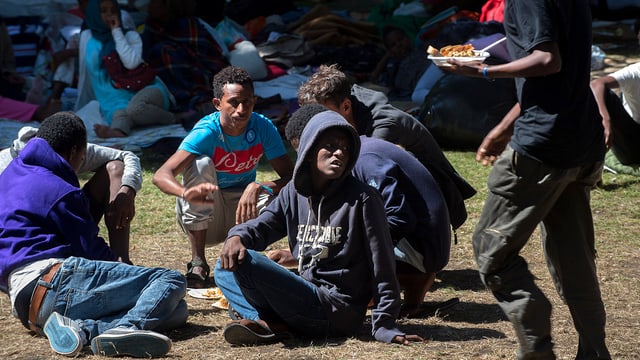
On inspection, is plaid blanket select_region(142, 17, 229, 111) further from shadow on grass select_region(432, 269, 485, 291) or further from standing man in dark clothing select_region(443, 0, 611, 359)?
standing man in dark clothing select_region(443, 0, 611, 359)

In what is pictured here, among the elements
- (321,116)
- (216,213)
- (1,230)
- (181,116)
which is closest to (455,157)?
(181,116)

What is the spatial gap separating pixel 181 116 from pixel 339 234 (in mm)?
6222

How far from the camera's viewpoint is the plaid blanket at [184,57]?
10758 mm

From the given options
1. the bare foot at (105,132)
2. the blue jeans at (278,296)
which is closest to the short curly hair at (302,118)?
the blue jeans at (278,296)

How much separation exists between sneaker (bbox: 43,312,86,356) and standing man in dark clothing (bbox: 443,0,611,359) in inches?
72.8

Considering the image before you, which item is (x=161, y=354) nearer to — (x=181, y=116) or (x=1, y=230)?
(x=1, y=230)

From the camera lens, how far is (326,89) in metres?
5.14

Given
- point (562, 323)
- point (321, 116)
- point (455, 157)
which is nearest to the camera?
point (321, 116)

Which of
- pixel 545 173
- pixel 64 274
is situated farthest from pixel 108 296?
pixel 545 173

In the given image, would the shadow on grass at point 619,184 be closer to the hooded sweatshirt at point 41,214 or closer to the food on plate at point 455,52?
the food on plate at point 455,52

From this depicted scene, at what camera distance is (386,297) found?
4270mm

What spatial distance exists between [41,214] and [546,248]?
232 cm

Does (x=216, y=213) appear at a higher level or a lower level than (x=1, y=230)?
lower

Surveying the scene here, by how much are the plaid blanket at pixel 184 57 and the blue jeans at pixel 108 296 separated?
6.18 m
